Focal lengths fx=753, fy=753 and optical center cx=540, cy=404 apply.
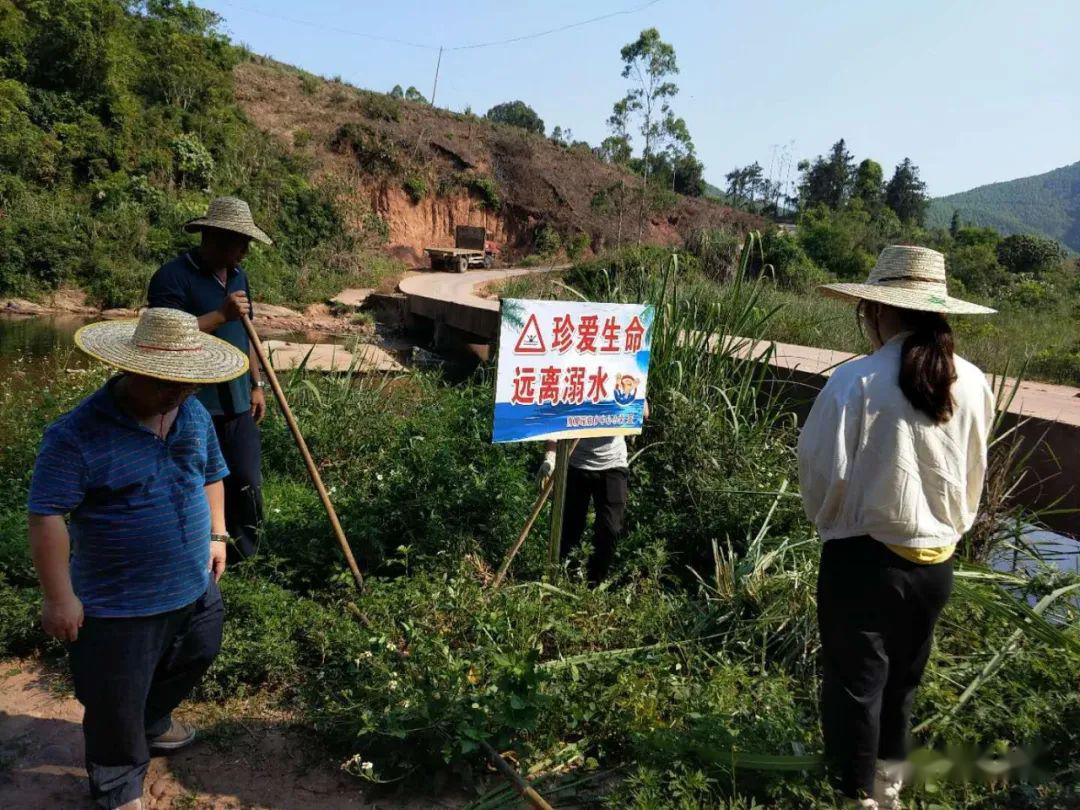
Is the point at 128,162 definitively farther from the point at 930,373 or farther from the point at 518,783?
the point at 930,373

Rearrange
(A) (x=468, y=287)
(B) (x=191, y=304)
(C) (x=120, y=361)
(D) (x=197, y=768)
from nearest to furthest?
(C) (x=120, y=361), (D) (x=197, y=768), (B) (x=191, y=304), (A) (x=468, y=287)

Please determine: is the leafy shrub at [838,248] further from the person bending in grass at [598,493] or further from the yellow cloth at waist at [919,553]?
the yellow cloth at waist at [919,553]

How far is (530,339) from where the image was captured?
2855 mm

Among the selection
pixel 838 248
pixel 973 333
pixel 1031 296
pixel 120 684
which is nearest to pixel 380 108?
pixel 838 248

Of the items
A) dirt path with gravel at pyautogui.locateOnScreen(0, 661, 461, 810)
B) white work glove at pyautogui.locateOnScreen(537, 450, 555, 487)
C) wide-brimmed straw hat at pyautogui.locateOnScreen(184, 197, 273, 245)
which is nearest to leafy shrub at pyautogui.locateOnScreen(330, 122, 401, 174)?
wide-brimmed straw hat at pyautogui.locateOnScreen(184, 197, 273, 245)

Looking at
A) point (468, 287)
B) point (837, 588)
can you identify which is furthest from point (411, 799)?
point (468, 287)

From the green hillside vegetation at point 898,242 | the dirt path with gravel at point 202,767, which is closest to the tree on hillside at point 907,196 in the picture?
the green hillside vegetation at point 898,242

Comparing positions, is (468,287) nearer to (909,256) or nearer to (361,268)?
(361,268)

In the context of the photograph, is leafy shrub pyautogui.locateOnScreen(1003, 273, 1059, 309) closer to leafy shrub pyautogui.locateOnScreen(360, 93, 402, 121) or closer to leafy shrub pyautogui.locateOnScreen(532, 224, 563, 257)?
leafy shrub pyautogui.locateOnScreen(532, 224, 563, 257)

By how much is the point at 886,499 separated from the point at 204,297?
2.49m

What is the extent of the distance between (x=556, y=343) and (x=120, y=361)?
5.20 ft

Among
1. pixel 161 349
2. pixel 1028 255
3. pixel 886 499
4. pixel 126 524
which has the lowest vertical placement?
pixel 126 524

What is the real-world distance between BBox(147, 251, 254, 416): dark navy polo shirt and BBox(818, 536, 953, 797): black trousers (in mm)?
2246

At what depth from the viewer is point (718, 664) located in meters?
2.69
